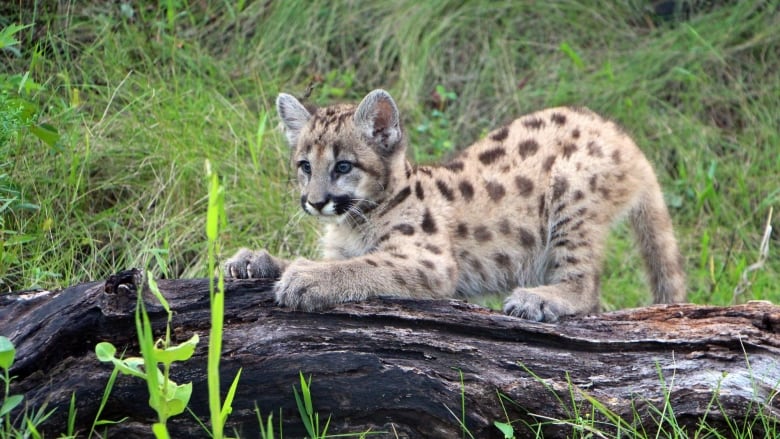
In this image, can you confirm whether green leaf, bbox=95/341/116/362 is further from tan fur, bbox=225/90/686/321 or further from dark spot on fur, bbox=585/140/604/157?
dark spot on fur, bbox=585/140/604/157

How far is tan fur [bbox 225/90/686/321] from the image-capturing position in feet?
18.6

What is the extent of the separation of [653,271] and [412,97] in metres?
3.21

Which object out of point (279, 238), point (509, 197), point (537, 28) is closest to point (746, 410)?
point (509, 197)

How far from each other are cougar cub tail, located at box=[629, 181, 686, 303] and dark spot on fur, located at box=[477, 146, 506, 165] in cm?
99

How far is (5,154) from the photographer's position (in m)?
6.28

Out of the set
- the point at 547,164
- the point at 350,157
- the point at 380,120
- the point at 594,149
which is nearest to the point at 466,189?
the point at 547,164

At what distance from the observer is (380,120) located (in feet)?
19.6

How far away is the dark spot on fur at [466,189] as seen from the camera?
6.14m

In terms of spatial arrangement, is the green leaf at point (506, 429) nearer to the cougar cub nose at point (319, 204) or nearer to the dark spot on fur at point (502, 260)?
the cougar cub nose at point (319, 204)

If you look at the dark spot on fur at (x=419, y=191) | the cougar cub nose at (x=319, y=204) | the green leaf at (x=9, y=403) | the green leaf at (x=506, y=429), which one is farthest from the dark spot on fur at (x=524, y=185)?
the green leaf at (x=9, y=403)

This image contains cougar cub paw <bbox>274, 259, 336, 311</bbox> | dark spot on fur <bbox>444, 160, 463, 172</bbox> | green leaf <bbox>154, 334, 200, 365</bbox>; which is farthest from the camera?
dark spot on fur <bbox>444, 160, 463, 172</bbox>

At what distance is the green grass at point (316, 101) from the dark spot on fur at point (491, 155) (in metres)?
1.56

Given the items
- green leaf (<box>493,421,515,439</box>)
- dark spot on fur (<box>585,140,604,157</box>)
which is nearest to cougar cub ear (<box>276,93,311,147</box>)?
dark spot on fur (<box>585,140,604,157</box>)

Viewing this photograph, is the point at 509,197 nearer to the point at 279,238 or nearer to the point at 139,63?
the point at 279,238
